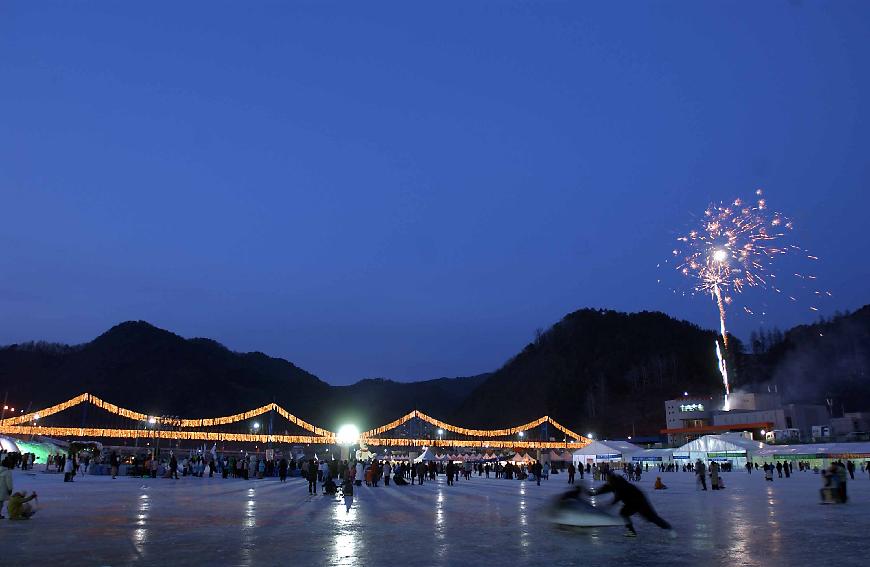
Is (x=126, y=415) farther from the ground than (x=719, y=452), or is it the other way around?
(x=126, y=415)

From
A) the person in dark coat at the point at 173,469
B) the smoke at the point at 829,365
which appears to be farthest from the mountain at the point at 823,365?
the person in dark coat at the point at 173,469

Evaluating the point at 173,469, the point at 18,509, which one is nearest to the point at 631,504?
the point at 18,509

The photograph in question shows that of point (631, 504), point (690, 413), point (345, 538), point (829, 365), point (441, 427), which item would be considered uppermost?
point (829, 365)

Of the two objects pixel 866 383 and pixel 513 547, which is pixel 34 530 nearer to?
Result: pixel 513 547

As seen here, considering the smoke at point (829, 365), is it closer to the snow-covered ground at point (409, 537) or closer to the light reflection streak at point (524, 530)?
the snow-covered ground at point (409, 537)

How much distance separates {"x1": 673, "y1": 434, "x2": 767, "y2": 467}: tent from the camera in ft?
204

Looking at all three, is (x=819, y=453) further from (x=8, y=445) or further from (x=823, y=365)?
(x=823, y=365)

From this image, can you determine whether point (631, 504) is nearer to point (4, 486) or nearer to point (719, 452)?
point (4, 486)

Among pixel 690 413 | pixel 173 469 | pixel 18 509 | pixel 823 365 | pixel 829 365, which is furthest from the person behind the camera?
pixel 823 365

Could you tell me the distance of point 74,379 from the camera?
170375 mm

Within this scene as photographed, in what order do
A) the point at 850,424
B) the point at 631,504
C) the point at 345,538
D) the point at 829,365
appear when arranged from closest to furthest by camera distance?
the point at 345,538 < the point at 631,504 < the point at 850,424 < the point at 829,365

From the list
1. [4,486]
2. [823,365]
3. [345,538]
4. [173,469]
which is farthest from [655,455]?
[823,365]

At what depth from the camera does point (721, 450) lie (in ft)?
208

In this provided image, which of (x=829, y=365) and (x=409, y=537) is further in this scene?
(x=829, y=365)
